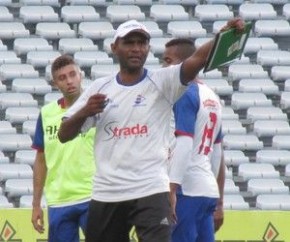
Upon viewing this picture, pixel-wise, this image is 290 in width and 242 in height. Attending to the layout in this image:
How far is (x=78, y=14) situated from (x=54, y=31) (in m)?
0.45

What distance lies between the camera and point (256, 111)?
16297mm

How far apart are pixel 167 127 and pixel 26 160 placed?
23.6ft

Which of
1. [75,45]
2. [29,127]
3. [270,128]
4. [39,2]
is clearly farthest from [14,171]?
[39,2]

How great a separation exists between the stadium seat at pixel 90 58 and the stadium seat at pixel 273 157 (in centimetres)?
232

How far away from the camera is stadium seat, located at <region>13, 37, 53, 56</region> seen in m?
17.0

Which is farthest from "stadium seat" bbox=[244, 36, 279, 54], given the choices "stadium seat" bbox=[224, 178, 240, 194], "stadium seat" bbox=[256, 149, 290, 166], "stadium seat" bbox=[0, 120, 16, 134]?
"stadium seat" bbox=[0, 120, 16, 134]

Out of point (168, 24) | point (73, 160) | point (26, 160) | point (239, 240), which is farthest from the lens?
point (168, 24)

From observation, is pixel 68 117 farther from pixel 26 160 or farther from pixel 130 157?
pixel 26 160

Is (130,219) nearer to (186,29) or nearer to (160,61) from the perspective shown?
(160,61)

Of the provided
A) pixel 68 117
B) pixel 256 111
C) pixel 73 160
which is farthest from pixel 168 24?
pixel 68 117

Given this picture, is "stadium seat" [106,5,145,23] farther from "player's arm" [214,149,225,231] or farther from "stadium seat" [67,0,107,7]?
"player's arm" [214,149,225,231]

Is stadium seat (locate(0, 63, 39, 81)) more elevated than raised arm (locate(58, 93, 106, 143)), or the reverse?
raised arm (locate(58, 93, 106, 143))

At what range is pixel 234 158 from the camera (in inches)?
603

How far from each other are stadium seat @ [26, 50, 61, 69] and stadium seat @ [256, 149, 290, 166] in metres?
2.83
